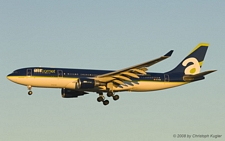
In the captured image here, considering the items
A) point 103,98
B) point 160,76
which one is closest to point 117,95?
point 103,98

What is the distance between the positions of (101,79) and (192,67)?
1583 centimetres

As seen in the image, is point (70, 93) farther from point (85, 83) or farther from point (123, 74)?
point (123, 74)

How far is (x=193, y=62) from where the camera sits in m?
75.6

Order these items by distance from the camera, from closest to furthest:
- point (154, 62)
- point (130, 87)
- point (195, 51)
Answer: point (154, 62)
point (130, 87)
point (195, 51)

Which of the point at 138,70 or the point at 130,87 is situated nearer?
the point at 138,70

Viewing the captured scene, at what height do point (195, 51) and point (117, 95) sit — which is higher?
point (195, 51)

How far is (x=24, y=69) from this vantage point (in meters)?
65.4

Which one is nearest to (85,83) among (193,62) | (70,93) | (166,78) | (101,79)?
(101,79)

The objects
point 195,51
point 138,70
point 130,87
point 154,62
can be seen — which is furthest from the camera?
point 195,51

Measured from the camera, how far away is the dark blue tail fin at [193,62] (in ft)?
244

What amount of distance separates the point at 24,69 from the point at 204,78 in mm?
24287

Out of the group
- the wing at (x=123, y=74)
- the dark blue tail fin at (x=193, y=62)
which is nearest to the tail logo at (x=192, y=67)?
the dark blue tail fin at (x=193, y=62)

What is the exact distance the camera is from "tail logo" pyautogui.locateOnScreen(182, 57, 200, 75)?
74312 mm

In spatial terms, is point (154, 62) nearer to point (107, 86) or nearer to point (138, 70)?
point (138, 70)
